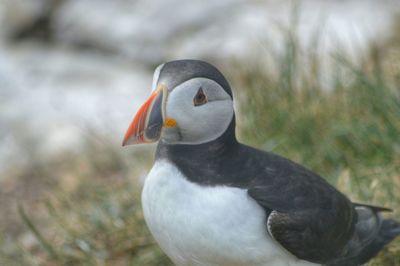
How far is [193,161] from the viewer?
3.04 metres

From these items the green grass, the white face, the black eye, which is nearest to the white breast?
the white face

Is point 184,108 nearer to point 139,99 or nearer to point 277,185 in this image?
point 277,185

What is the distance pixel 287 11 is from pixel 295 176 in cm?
421

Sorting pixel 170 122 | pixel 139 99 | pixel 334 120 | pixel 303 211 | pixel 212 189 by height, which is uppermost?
pixel 170 122

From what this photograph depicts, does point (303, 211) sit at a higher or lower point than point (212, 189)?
lower

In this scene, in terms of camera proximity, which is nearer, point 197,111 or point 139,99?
point 197,111

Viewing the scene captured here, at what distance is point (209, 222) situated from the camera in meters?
2.93

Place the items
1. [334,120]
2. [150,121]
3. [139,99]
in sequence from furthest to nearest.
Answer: [139,99], [334,120], [150,121]

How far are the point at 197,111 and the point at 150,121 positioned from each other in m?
0.17

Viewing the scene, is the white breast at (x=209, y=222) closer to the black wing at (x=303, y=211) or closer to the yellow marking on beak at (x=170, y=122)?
the black wing at (x=303, y=211)

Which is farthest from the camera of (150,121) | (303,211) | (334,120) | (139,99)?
(139,99)

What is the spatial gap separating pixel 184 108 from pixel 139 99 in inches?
170

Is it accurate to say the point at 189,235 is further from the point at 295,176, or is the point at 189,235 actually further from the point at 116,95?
the point at 116,95

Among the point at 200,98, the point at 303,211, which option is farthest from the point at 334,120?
the point at 200,98
